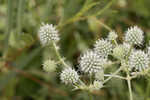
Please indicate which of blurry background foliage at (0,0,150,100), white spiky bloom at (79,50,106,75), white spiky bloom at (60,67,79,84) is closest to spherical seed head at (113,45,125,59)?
white spiky bloom at (79,50,106,75)

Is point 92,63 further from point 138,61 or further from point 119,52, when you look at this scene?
point 138,61

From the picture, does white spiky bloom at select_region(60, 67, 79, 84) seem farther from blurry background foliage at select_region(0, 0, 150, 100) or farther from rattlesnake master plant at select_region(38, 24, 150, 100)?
blurry background foliage at select_region(0, 0, 150, 100)

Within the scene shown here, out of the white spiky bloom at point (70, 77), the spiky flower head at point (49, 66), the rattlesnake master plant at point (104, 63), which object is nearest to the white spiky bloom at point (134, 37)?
the rattlesnake master plant at point (104, 63)

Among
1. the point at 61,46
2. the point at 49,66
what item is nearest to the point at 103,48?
the point at 49,66

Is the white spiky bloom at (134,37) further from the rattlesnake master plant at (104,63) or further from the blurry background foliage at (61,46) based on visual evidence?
the blurry background foliage at (61,46)

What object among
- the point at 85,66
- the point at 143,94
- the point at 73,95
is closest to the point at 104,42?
the point at 85,66

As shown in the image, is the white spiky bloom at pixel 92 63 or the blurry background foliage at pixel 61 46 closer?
the white spiky bloom at pixel 92 63
